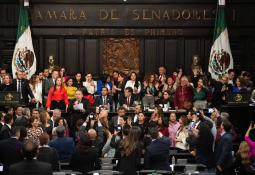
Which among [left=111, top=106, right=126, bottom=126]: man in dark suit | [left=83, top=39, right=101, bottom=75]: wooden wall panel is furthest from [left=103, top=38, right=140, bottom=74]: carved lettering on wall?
[left=111, top=106, right=126, bottom=126]: man in dark suit

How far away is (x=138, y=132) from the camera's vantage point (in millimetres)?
13008

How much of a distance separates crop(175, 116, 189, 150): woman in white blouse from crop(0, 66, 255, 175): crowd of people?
0.07 ft

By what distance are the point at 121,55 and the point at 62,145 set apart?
12325 millimetres

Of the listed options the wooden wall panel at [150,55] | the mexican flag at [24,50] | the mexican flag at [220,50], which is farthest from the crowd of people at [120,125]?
the mexican flag at [24,50]

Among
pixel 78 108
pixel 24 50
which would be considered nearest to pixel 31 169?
pixel 78 108

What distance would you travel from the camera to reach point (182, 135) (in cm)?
1667

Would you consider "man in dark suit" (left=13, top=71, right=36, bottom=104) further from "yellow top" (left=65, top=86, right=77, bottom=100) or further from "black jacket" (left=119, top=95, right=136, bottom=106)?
"black jacket" (left=119, top=95, right=136, bottom=106)

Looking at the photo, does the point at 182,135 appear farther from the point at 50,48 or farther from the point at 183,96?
the point at 50,48

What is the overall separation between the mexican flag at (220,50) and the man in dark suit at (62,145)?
1138 centimetres

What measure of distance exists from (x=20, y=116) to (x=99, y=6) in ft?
30.3

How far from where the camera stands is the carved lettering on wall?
25719mm

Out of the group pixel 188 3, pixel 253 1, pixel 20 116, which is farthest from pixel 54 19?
pixel 20 116

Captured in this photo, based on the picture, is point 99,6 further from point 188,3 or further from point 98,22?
point 188,3

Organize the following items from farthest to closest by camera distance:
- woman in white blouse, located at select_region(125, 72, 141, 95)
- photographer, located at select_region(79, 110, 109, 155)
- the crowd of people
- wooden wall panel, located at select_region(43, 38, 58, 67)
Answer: wooden wall panel, located at select_region(43, 38, 58, 67) → woman in white blouse, located at select_region(125, 72, 141, 95) → photographer, located at select_region(79, 110, 109, 155) → the crowd of people
